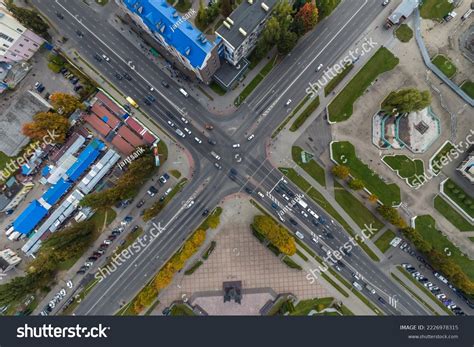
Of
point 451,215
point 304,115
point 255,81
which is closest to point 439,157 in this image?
point 451,215

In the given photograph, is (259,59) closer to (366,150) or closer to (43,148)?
(366,150)

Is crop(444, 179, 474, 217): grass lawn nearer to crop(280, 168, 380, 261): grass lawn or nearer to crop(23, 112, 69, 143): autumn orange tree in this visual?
crop(280, 168, 380, 261): grass lawn

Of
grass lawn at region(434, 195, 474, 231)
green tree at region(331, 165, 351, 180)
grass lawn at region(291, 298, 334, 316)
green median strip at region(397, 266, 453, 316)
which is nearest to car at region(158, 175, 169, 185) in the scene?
green tree at region(331, 165, 351, 180)

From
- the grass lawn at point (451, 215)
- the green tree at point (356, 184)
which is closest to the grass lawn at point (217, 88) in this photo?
the green tree at point (356, 184)

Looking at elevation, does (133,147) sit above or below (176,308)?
above

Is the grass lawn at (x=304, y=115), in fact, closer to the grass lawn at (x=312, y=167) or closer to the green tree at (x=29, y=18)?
the grass lawn at (x=312, y=167)
